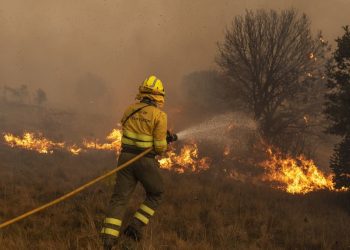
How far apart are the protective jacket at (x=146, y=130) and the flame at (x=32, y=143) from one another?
20834mm

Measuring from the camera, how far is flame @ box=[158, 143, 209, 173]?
60.5 feet

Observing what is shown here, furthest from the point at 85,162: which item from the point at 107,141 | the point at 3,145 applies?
the point at 107,141

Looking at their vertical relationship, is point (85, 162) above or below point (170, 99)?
below

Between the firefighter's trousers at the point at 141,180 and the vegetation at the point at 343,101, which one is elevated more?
the vegetation at the point at 343,101

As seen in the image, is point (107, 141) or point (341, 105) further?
point (107, 141)

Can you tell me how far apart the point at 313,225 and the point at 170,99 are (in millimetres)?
31617

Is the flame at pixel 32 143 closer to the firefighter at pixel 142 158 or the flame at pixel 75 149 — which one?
the flame at pixel 75 149

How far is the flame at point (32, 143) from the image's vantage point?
25280 mm

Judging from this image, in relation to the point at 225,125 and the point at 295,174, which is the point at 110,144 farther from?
the point at 295,174

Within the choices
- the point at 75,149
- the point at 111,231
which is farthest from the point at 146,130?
the point at 75,149

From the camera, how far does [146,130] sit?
16.0ft

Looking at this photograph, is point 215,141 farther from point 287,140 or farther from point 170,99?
point 170,99

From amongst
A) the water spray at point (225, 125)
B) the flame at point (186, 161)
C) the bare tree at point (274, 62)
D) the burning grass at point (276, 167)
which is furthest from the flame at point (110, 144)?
the bare tree at point (274, 62)

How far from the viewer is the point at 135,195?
9094mm
